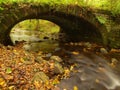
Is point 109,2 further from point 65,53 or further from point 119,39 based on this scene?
point 65,53

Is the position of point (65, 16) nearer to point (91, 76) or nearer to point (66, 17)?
point (66, 17)

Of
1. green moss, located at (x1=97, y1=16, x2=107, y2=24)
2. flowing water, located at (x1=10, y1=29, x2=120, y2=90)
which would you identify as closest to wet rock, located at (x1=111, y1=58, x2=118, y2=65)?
flowing water, located at (x1=10, y1=29, x2=120, y2=90)

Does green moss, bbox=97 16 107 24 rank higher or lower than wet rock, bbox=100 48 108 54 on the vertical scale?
higher

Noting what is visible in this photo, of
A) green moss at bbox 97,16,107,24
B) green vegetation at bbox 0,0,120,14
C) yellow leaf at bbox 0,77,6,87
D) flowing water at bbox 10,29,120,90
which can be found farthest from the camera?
green moss at bbox 97,16,107,24

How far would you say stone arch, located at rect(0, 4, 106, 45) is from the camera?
10162 millimetres

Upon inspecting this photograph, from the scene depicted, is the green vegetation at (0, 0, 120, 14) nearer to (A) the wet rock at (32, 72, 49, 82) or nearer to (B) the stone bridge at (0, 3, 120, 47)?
(B) the stone bridge at (0, 3, 120, 47)

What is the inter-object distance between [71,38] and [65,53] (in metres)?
5.35

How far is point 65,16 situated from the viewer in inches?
504

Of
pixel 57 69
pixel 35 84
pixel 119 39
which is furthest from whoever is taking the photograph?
pixel 119 39

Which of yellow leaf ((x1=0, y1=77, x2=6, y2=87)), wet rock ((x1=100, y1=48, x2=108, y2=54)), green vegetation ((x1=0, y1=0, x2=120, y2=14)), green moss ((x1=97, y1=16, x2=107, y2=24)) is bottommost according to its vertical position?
wet rock ((x1=100, y1=48, x2=108, y2=54))

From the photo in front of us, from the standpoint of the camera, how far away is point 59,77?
761 centimetres

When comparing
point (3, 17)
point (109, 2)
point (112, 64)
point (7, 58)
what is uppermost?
point (109, 2)

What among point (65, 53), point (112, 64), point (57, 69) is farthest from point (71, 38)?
point (57, 69)

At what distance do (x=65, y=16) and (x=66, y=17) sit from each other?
35cm
